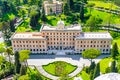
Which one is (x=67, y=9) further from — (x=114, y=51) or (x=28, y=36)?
(x=114, y=51)

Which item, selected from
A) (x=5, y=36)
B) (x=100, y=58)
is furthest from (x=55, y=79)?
(x=5, y=36)

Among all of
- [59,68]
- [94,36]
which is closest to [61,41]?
[94,36]

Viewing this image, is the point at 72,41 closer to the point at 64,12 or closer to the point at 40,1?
the point at 64,12

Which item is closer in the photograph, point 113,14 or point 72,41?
point 72,41

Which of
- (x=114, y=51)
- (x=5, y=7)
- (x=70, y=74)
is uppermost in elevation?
(x=5, y=7)

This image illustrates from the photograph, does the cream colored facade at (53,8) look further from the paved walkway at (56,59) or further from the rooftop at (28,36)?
the paved walkway at (56,59)

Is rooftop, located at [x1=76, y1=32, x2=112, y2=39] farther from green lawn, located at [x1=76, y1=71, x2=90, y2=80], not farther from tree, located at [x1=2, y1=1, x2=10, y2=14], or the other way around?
tree, located at [x1=2, y1=1, x2=10, y2=14]

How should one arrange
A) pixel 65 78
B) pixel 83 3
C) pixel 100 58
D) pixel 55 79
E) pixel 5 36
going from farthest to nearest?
1. pixel 83 3
2. pixel 5 36
3. pixel 100 58
4. pixel 55 79
5. pixel 65 78
